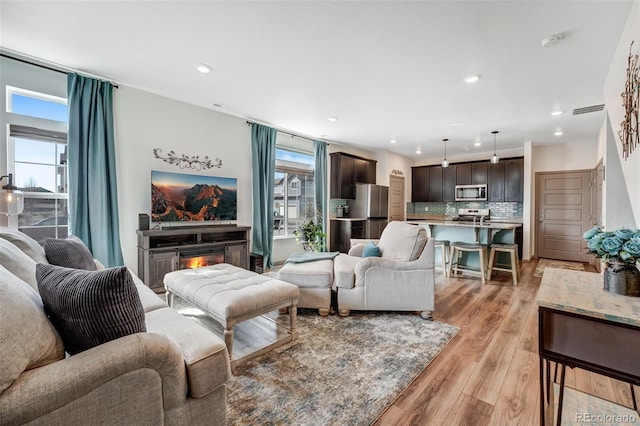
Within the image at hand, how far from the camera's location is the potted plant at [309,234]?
5512mm

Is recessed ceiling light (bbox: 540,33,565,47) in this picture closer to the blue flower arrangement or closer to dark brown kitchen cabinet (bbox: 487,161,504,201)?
the blue flower arrangement

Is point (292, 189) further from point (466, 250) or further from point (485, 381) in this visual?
point (485, 381)

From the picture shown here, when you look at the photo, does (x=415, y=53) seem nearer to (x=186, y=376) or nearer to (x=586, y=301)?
(x=586, y=301)

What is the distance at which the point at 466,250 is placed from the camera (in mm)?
4336

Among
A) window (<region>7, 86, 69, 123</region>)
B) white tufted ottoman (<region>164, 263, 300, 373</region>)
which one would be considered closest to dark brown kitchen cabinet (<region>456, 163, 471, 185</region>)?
white tufted ottoman (<region>164, 263, 300, 373</region>)

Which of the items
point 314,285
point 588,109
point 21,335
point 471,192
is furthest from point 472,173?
point 21,335

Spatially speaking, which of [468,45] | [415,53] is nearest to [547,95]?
[468,45]

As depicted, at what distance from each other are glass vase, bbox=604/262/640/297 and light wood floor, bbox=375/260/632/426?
0.83 meters

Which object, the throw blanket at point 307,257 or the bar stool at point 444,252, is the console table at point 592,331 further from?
the bar stool at point 444,252

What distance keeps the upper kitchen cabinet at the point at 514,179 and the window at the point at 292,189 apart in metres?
4.57

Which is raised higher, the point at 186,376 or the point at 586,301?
the point at 586,301

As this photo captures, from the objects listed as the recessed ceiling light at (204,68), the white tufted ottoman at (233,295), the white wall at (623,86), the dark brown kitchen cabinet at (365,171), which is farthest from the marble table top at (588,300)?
the dark brown kitchen cabinet at (365,171)

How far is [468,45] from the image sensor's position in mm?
Result: 2402

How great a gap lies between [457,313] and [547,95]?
296 centimetres
